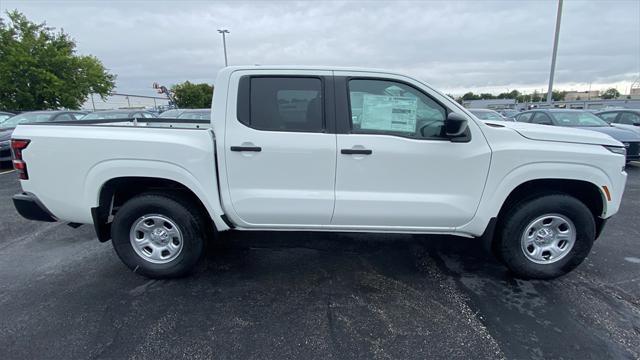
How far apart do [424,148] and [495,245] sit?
1280 millimetres

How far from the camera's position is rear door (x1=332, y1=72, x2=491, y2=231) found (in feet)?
9.53

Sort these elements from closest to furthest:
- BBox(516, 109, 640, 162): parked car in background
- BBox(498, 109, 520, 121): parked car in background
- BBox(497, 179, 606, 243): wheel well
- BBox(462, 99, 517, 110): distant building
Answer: BBox(497, 179, 606, 243): wheel well, BBox(516, 109, 640, 162): parked car in background, BBox(498, 109, 520, 121): parked car in background, BBox(462, 99, 517, 110): distant building

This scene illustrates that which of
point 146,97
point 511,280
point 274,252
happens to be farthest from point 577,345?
point 146,97

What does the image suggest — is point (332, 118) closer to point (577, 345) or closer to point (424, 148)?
point (424, 148)

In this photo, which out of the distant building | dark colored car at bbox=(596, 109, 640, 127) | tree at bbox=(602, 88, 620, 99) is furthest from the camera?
tree at bbox=(602, 88, 620, 99)

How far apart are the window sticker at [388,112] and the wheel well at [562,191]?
121 centimetres

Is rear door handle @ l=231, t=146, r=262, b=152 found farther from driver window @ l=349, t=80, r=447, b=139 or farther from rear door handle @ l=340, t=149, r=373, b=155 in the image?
driver window @ l=349, t=80, r=447, b=139

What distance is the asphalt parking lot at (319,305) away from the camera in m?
2.37

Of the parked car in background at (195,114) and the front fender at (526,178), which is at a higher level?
the parked car in background at (195,114)

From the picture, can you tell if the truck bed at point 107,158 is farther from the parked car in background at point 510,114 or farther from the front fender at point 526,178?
the parked car in background at point 510,114

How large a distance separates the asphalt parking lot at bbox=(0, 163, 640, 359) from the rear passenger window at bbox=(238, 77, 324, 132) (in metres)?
1.51

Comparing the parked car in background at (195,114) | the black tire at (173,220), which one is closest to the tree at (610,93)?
the parked car in background at (195,114)

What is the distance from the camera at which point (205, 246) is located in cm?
326

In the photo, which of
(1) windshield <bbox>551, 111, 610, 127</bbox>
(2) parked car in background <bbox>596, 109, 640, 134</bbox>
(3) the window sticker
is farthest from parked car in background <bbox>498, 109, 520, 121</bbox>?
(3) the window sticker
